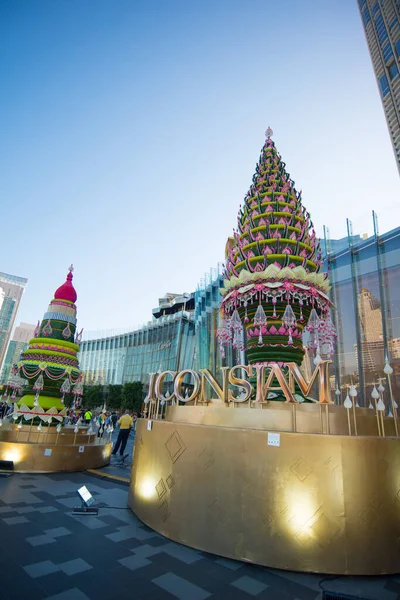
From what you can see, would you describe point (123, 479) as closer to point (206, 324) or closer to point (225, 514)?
point (225, 514)

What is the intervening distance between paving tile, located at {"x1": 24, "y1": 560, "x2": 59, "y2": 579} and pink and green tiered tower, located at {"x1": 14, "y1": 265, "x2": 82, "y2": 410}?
27.1 ft

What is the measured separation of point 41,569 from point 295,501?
338 centimetres

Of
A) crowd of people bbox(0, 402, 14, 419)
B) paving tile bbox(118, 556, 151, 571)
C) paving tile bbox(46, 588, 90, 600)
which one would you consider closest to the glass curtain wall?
crowd of people bbox(0, 402, 14, 419)

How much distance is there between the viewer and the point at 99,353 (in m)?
69.6

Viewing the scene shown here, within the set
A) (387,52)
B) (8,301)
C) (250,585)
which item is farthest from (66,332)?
(8,301)

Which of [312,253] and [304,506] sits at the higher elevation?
[312,253]

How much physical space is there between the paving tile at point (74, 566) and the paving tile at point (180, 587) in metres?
0.94

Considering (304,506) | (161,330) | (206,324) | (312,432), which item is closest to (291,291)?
(312,432)

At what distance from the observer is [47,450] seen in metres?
9.94

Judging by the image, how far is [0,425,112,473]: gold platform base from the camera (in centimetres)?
966

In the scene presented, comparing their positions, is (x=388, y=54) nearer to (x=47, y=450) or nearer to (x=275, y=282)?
(x=275, y=282)

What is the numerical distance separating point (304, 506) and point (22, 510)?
5.40 metres

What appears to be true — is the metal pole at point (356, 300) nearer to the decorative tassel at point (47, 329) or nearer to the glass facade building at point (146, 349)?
the decorative tassel at point (47, 329)

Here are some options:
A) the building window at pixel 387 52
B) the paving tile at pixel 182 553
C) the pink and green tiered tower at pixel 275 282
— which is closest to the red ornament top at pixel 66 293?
the pink and green tiered tower at pixel 275 282
